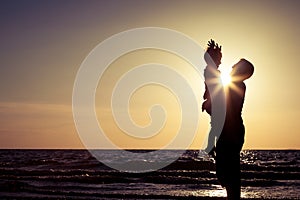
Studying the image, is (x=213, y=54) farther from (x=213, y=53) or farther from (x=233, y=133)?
(x=233, y=133)

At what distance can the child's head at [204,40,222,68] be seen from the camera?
709 centimetres

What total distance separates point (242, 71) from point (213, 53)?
19.3 inches

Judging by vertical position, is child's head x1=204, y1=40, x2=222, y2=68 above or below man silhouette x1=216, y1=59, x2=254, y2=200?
above

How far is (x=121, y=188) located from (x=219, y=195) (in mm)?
4443

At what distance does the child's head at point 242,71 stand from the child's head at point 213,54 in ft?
0.89

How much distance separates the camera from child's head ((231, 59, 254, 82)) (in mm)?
7141

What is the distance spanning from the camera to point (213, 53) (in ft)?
23.4

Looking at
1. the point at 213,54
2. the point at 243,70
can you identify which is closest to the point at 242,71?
the point at 243,70

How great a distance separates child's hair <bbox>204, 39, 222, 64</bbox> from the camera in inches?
280

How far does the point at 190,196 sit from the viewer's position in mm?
17484

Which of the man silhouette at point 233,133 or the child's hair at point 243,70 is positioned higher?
the child's hair at point 243,70

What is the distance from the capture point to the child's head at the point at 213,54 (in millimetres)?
7094

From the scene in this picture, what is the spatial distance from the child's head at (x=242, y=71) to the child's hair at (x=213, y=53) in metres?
0.28

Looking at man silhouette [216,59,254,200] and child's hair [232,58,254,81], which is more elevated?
child's hair [232,58,254,81]
